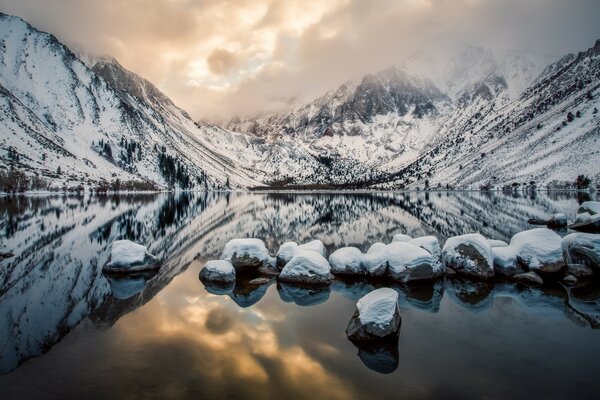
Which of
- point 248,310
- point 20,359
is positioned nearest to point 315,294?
point 248,310

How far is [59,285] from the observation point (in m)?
22.9

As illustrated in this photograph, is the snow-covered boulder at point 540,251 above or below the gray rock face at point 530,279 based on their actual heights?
above

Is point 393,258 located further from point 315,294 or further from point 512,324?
point 512,324

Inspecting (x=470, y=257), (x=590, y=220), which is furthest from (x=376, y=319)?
(x=590, y=220)

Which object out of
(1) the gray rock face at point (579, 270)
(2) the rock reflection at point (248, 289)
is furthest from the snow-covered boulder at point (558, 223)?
(2) the rock reflection at point (248, 289)

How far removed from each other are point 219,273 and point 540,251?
21.6 meters

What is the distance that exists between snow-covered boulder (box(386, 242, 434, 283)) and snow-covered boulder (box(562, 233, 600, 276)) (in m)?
9.80

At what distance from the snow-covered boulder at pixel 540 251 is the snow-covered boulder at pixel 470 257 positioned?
2.42 metres

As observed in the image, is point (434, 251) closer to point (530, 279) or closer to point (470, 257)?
point (470, 257)

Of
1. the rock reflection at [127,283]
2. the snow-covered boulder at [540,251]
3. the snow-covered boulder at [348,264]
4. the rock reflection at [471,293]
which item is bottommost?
Answer: the rock reflection at [127,283]

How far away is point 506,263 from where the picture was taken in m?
25.1

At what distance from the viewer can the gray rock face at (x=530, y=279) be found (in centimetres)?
2309

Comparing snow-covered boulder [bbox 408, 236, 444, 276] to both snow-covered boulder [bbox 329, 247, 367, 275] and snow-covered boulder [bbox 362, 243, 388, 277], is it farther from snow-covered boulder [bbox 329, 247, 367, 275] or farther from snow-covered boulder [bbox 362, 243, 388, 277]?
snow-covered boulder [bbox 329, 247, 367, 275]

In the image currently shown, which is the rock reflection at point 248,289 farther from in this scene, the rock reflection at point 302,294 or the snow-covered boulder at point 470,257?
the snow-covered boulder at point 470,257
